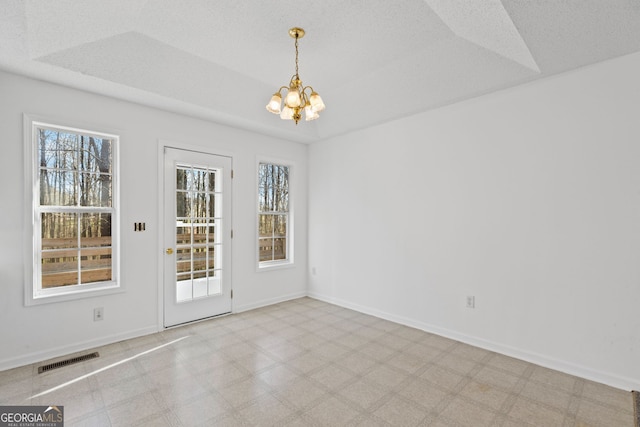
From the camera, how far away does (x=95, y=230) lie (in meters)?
3.23

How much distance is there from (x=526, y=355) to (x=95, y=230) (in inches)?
174

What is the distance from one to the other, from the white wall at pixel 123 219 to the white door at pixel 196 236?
132 millimetres

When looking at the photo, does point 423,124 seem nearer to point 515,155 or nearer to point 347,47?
point 515,155

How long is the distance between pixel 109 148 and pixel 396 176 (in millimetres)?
3302

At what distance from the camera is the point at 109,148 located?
332 centimetres

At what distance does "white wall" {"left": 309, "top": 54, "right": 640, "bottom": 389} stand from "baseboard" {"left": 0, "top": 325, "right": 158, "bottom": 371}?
2.73 meters

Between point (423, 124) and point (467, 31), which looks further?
point (423, 124)

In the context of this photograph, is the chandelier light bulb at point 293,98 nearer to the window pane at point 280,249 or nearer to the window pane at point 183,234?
the window pane at point 183,234

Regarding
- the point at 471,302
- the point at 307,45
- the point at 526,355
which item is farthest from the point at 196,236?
the point at 526,355

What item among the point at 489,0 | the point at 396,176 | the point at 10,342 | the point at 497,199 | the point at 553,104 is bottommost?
the point at 10,342

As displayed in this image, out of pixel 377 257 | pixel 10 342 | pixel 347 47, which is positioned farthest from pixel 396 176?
pixel 10 342

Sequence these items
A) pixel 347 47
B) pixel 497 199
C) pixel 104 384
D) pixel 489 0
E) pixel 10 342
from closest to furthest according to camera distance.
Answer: pixel 489 0, pixel 104 384, pixel 10 342, pixel 347 47, pixel 497 199

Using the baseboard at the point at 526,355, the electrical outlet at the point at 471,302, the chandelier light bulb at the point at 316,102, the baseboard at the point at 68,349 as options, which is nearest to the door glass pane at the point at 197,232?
the baseboard at the point at 68,349

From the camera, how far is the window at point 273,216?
4719 mm
